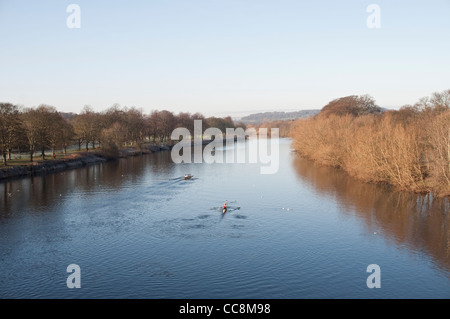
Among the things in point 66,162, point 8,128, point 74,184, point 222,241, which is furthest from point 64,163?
point 222,241

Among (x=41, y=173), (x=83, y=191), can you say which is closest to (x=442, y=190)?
(x=83, y=191)

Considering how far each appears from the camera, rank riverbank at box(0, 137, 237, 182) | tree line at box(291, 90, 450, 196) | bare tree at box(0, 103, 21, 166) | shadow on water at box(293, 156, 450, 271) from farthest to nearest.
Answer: bare tree at box(0, 103, 21, 166)
riverbank at box(0, 137, 237, 182)
tree line at box(291, 90, 450, 196)
shadow on water at box(293, 156, 450, 271)

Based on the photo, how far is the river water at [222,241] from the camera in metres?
17.8

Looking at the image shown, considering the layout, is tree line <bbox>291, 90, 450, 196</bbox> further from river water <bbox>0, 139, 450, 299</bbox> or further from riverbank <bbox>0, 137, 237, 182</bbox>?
riverbank <bbox>0, 137, 237, 182</bbox>

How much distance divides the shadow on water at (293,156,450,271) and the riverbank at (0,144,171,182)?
36720 millimetres

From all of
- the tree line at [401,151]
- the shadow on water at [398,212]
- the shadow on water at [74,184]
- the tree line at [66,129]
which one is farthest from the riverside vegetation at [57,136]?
the tree line at [401,151]

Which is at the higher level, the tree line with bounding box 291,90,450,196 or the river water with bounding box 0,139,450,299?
the tree line with bounding box 291,90,450,196

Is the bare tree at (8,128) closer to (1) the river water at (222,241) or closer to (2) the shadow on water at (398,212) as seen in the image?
(1) the river water at (222,241)

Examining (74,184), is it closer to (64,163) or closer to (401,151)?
(64,163)

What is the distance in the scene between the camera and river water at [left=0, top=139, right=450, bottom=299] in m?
17.8

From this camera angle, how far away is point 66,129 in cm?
6272

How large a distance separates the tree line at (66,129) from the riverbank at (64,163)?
1.54 metres

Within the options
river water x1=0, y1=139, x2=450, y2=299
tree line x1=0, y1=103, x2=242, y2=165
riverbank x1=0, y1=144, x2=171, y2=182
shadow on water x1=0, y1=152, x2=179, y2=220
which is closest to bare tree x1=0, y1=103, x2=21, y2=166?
tree line x1=0, y1=103, x2=242, y2=165
